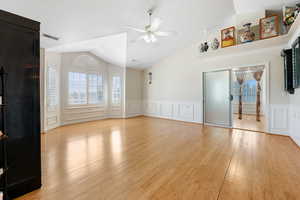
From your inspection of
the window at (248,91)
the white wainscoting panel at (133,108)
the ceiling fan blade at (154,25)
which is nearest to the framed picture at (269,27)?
the ceiling fan blade at (154,25)

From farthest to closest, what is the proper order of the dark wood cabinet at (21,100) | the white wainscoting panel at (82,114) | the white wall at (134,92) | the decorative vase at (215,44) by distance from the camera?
the white wall at (134,92)
the white wainscoting panel at (82,114)
the decorative vase at (215,44)
the dark wood cabinet at (21,100)

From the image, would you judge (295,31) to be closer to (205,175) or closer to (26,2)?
(205,175)

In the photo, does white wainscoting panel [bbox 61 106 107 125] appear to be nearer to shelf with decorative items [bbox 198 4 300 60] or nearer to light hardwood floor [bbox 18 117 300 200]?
light hardwood floor [bbox 18 117 300 200]

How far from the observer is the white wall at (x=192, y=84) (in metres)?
3.80

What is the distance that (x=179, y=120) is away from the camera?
6023 millimetres

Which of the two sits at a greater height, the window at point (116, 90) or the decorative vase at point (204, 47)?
the decorative vase at point (204, 47)

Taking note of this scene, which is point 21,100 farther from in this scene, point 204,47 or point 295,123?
point 204,47

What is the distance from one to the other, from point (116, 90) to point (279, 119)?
20.4 ft

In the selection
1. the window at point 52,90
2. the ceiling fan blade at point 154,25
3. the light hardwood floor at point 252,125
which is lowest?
the light hardwood floor at point 252,125

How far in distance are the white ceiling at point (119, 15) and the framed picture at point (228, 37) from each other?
434mm

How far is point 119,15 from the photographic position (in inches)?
125

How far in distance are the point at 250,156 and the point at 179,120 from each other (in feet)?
11.8

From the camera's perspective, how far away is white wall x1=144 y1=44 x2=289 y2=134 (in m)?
3.80

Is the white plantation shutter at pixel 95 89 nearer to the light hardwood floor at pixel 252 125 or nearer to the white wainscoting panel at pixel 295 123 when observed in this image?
the light hardwood floor at pixel 252 125
